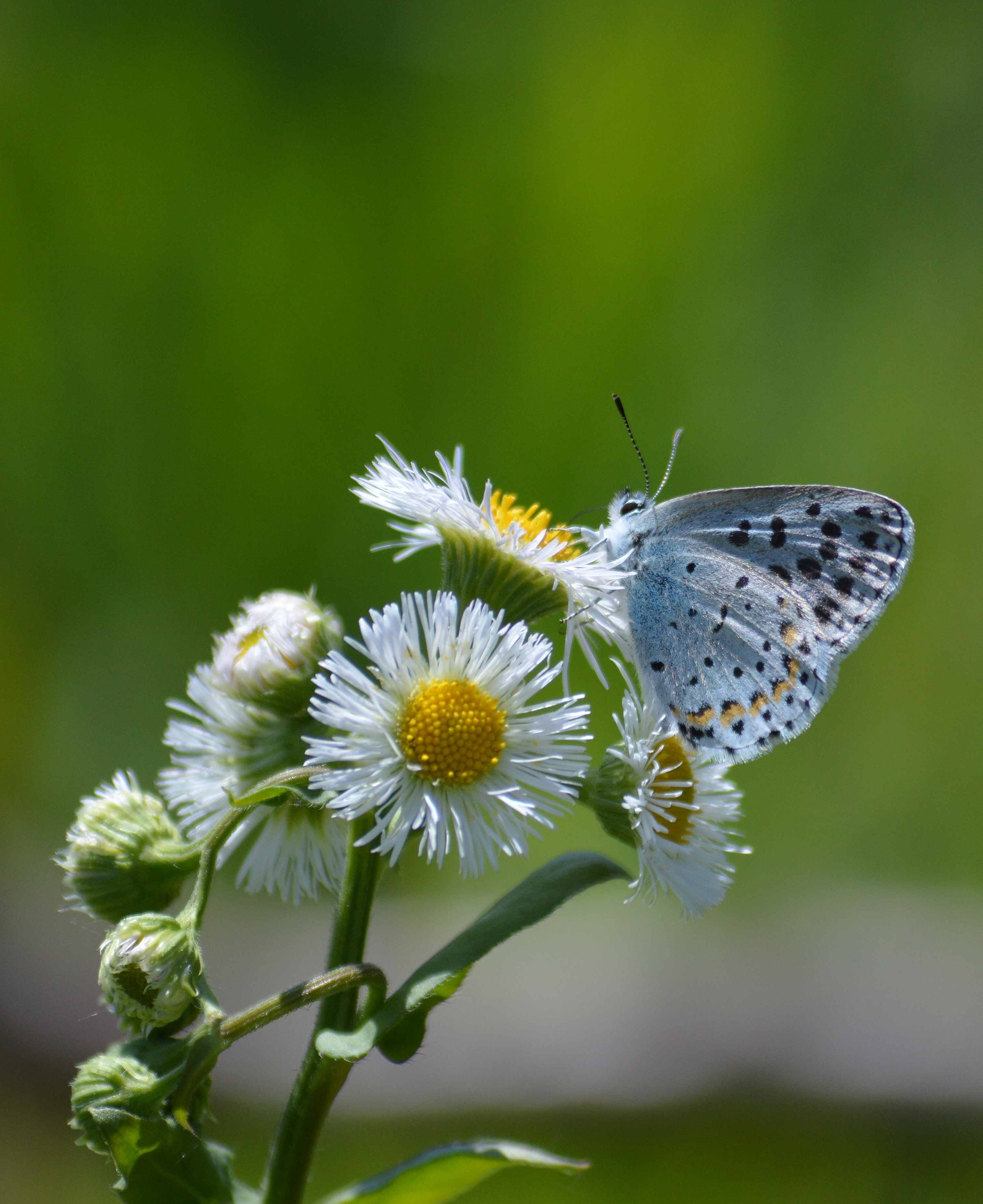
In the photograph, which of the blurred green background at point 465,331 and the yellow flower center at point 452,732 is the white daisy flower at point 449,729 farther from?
the blurred green background at point 465,331

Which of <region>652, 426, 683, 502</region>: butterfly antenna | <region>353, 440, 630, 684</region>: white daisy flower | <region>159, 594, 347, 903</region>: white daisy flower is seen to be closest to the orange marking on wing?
<region>353, 440, 630, 684</region>: white daisy flower

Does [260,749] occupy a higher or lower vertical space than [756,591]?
lower

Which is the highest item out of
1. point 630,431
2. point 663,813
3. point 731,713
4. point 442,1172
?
point 630,431

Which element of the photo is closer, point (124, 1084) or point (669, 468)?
point (124, 1084)

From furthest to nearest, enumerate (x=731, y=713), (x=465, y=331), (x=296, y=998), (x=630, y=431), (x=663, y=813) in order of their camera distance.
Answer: (x=465, y=331) < (x=630, y=431) < (x=731, y=713) < (x=663, y=813) < (x=296, y=998)

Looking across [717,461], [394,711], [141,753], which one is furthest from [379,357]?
[394,711]

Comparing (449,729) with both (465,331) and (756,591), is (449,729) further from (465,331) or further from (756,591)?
(465,331)

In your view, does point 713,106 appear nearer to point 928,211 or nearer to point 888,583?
point 928,211

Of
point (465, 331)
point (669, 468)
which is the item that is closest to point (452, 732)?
point (669, 468)
